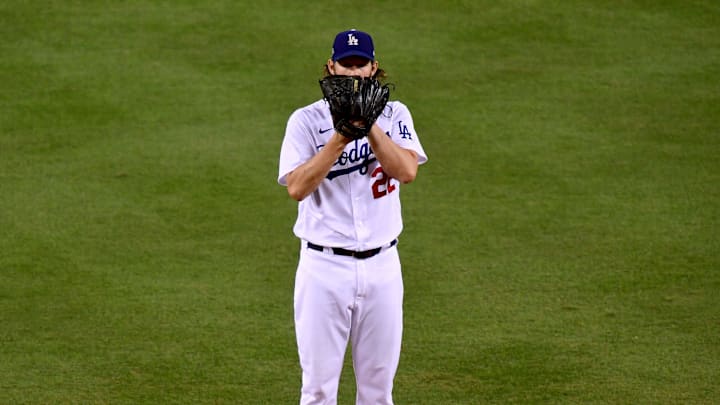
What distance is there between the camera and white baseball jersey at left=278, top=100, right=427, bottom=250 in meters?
4.45

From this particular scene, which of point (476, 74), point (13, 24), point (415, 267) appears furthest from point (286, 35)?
point (415, 267)

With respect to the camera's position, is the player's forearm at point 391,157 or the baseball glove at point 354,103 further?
the player's forearm at point 391,157

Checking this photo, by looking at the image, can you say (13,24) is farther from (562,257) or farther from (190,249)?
(562,257)

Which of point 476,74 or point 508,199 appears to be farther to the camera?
point 476,74

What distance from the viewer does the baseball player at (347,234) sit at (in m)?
4.45

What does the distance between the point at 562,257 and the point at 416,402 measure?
2.13 m

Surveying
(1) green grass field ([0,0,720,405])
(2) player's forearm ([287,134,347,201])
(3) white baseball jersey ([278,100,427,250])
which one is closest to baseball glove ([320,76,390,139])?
(2) player's forearm ([287,134,347,201])

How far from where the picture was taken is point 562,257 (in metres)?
7.37

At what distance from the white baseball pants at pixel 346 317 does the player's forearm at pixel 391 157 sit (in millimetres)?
371

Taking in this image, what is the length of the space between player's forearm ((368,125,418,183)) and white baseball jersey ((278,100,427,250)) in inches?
5.4

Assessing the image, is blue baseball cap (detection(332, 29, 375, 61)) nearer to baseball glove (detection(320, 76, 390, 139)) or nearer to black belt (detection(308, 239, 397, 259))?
baseball glove (detection(320, 76, 390, 139))

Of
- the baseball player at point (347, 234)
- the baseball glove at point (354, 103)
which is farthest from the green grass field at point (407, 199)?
the baseball glove at point (354, 103)

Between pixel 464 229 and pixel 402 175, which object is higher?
pixel 402 175

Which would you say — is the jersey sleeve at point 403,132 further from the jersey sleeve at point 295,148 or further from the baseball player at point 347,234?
the jersey sleeve at point 295,148
